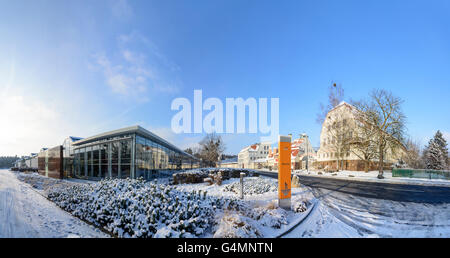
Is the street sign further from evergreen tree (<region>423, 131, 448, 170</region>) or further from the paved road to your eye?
evergreen tree (<region>423, 131, 448, 170</region>)

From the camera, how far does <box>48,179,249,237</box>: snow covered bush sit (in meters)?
4.97

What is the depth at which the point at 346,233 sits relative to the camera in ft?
18.9

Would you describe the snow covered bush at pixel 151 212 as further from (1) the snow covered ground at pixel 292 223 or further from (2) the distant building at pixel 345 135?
(2) the distant building at pixel 345 135

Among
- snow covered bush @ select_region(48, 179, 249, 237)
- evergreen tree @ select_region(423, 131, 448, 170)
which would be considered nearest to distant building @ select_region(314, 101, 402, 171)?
evergreen tree @ select_region(423, 131, 448, 170)

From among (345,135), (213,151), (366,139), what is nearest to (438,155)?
(345,135)

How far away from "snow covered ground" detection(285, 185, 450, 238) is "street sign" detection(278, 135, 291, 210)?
102cm

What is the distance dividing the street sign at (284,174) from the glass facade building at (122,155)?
12.5m

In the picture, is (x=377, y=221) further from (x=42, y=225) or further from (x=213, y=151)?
(x=213, y=151)

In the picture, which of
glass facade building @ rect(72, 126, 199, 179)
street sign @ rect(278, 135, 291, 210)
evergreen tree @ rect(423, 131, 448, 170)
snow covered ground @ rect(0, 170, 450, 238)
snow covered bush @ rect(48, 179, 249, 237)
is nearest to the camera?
snow covered bush @ rect(48, 179, 249, 237)

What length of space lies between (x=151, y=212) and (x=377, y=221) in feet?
24.8

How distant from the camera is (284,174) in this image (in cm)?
809
